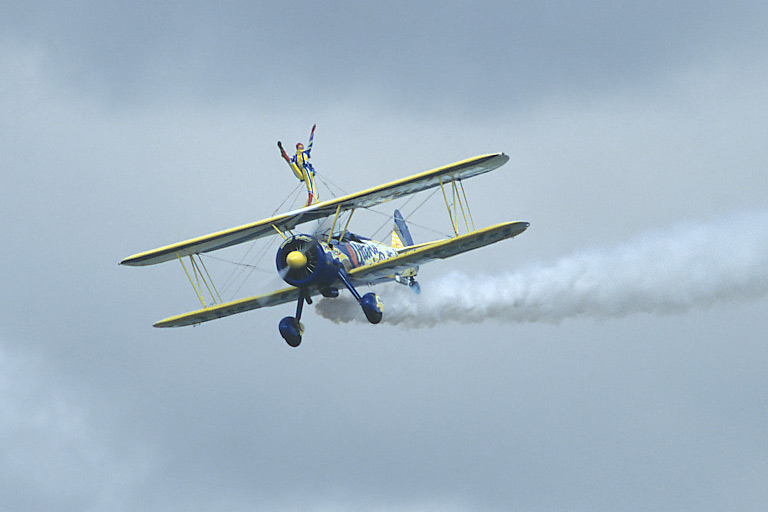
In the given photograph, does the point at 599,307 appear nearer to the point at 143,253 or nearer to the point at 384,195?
the point at 384,195

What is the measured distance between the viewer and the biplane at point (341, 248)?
148 ft

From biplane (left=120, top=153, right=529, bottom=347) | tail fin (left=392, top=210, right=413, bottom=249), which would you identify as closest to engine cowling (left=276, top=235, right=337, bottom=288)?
biplane (left=120, top=153, right=529, bottom=347)

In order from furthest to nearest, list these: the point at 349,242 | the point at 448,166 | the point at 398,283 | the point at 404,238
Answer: the point at 404,238
the point at 398,283
the point at 349,242
the point at 448,166

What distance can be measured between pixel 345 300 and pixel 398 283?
2.18 meters

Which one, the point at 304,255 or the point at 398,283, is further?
the point at 398,283

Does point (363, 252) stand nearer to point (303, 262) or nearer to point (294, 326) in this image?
point (303, 262)

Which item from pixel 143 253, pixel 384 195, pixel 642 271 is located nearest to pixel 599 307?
pixel 642 271

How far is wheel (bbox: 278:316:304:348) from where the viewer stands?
46.7 metres

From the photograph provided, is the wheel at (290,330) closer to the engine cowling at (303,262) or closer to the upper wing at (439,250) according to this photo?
the engine cowling at (303,262)

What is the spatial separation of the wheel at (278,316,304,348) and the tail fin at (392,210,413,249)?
1072 centimetres

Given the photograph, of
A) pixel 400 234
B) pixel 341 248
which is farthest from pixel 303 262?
pixel 400 234

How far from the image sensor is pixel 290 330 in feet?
153

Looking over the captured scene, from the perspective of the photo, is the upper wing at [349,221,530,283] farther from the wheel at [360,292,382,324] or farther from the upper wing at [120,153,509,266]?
the upper wing at [120,153,509,266]

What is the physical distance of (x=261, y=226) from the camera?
48.4 metres
